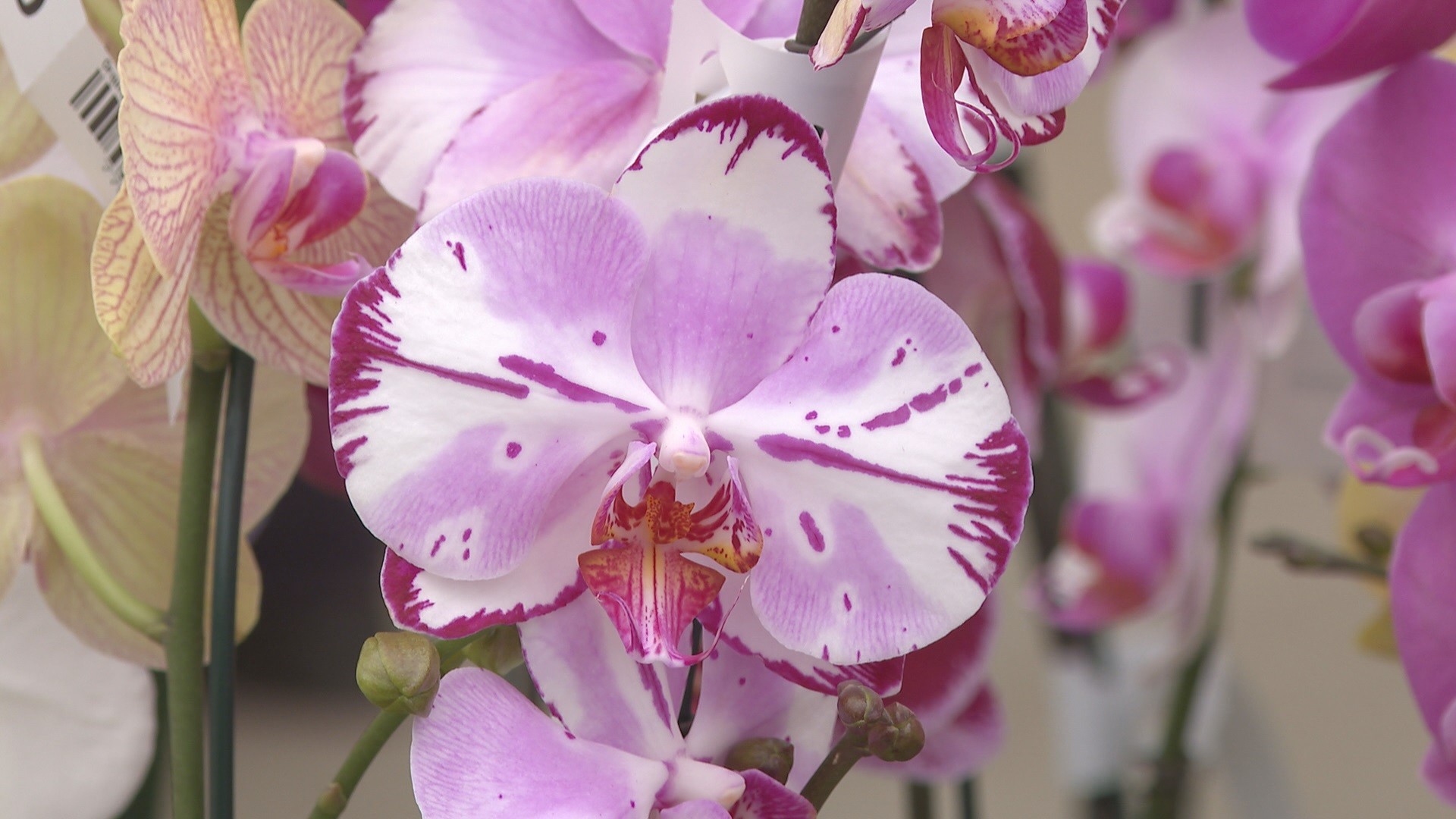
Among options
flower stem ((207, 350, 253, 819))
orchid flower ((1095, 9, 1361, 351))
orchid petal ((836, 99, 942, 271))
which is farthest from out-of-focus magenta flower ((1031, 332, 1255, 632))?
flower stem ((207, 350, 253, 819))

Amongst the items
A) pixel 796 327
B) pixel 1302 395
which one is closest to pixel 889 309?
pixel 796 327

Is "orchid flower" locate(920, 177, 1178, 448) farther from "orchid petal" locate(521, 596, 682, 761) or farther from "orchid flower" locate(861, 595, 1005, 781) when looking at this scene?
"orchid petal" locate(521, 596, 682, 761)

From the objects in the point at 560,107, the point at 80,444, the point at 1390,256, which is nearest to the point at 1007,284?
the point at 1390,256

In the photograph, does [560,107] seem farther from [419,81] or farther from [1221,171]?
[1221,171]

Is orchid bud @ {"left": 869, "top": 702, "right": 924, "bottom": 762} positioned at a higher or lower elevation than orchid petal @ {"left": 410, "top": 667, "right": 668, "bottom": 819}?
lower

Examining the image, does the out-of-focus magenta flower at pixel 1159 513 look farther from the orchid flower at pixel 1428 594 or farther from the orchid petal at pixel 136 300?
the orchid petal at pixel 136 300

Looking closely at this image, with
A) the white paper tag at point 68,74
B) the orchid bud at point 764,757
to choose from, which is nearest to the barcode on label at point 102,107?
the white paper tag at point 68,74

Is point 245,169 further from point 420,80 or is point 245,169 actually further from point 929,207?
point 929,207
